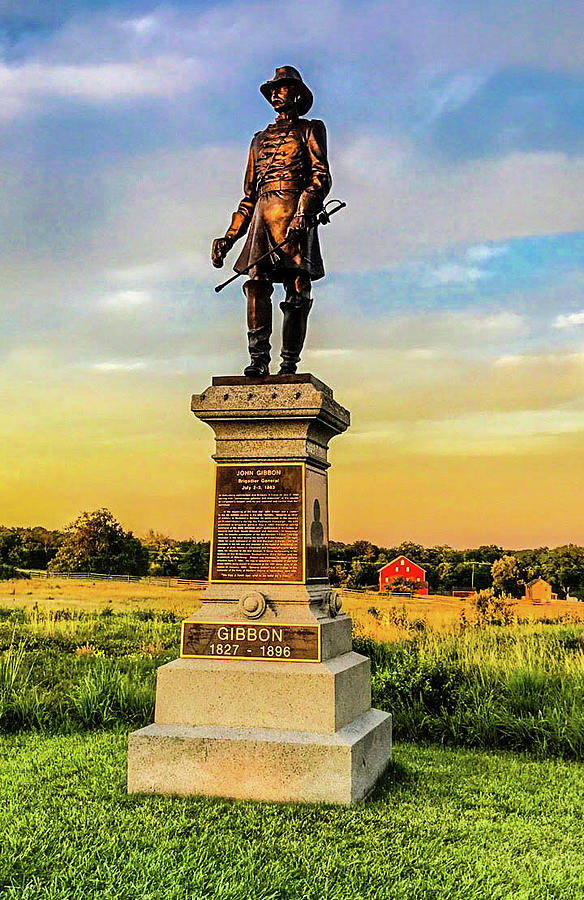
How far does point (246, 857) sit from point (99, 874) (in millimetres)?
824

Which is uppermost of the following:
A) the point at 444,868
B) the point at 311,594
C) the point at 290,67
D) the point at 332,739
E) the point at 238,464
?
the point at 290,67

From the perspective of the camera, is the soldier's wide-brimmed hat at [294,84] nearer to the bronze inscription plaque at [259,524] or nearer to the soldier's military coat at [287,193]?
the soldier's military coat at [287,193]

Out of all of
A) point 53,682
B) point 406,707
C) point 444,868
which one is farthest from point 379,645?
point 444,868

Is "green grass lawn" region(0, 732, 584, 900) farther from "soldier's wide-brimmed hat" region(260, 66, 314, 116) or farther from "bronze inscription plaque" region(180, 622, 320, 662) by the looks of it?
"soldier's wide-brimmed hat" region(260, 66, 314, 116)

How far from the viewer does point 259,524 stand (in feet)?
22.7

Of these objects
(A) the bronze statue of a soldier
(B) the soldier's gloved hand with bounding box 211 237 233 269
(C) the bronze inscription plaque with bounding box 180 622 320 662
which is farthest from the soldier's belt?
(C) the bronze inscription plaque with bounding box 180 622 320 662

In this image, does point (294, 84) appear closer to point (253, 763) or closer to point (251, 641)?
point (251, 641)

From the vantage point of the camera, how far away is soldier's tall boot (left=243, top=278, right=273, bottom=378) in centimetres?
751

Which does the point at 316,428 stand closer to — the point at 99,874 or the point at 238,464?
the point at 238,464

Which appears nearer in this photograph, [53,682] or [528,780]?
[528,780]

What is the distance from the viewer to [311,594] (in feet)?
22.3

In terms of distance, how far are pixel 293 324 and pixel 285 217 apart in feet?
2.98

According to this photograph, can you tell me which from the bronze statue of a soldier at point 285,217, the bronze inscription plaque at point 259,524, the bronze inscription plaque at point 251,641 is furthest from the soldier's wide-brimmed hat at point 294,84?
the bronze inscription plaque at point 251,641

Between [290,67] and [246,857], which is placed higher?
[290,67]
